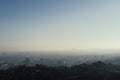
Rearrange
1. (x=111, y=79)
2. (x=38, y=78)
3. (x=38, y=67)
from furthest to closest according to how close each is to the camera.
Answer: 1. (x=38, y=67)
2. (x=38, y=78)
3. (x=111, y=79)

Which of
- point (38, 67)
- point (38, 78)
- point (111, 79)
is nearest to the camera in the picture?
point (111, 79)

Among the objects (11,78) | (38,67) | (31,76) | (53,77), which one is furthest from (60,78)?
(38,67)

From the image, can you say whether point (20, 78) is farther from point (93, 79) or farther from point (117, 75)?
point (117, 75)

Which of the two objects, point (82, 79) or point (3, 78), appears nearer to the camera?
point (82, 79)

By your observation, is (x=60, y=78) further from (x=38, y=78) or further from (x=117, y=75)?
(x=117, y=75)

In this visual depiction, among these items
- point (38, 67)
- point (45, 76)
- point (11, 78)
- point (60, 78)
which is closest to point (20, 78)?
point (11, 78)

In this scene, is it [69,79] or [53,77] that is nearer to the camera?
[69,79]

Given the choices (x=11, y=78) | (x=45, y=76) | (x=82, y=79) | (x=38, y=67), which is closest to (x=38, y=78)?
(x=45, y=76)

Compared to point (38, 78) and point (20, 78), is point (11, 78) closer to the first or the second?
→ point (20, 78)
